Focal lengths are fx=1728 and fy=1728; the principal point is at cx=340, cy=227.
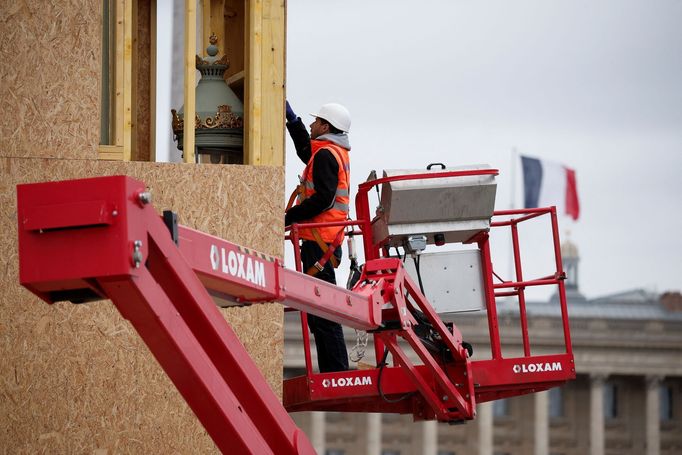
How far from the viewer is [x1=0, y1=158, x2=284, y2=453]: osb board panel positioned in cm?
1010

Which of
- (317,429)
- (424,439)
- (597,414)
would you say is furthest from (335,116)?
(597,414)

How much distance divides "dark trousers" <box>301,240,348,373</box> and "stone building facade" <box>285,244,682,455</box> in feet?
233

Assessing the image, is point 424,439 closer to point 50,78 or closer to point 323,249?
point 323,249

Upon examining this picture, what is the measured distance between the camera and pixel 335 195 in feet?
38.2

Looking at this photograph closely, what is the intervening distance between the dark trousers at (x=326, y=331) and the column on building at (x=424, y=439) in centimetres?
7520

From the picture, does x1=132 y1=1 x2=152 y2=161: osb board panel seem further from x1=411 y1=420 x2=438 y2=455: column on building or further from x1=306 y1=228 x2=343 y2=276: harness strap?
x1=411 y1=420 x2=438 y2=455: column on building

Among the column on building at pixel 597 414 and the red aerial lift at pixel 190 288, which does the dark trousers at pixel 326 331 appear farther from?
the column on building at pixel 597 414

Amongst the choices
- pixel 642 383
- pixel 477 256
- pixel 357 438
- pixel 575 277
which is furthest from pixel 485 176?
pixel 575 277

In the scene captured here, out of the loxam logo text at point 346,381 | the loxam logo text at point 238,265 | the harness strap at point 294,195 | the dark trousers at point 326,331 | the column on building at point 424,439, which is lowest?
the column on building at point 424,439

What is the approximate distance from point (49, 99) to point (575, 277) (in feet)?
338

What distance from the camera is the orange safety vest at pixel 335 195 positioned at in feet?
38.2

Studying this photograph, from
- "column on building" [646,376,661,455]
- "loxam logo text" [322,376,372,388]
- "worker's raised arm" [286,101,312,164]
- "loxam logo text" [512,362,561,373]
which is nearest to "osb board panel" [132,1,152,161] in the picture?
"worker's raised arm" [286,101,312,164]

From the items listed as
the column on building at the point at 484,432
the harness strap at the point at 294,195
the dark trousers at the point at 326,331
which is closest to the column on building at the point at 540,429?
the column on building at the point at 484,432

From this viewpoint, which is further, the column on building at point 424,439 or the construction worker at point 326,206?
the column on building at point 424,439
